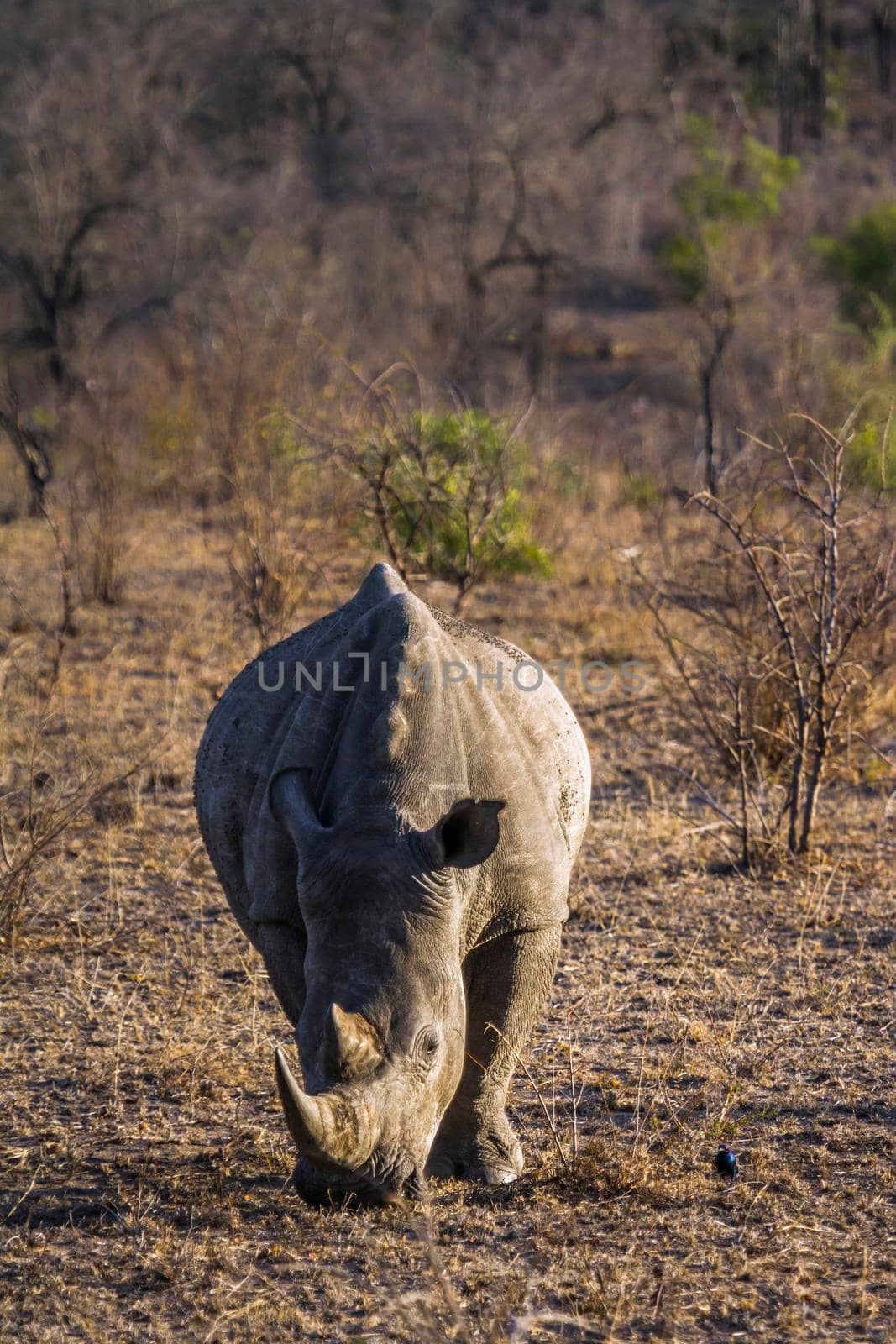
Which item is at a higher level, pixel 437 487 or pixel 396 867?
pixel 396 867

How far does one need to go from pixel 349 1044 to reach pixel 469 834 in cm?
59

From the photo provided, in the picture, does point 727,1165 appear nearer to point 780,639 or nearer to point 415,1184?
point 415,1184

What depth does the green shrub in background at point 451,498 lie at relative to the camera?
9.53 meters

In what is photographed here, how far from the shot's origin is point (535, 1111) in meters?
4.79

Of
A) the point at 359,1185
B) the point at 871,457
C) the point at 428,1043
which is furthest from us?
the point at 871,457

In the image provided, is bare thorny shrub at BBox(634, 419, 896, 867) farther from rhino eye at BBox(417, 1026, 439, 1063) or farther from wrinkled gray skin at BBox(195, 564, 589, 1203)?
rhino eye at BBox(417, 1026, 439, 1063)

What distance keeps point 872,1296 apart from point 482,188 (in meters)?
27.8

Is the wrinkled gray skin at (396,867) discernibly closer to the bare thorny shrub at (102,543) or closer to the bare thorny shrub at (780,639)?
the bare thorny shrub at (780,639)

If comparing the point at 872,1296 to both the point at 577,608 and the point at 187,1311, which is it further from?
the point at 577,608

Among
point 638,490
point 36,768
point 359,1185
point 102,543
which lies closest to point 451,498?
point 102,543

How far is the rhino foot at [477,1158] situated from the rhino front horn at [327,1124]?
0.96 m

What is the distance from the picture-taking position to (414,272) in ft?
80.5

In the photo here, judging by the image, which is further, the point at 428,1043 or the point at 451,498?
the point at 451,498

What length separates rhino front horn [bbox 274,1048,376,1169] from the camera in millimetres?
2975
